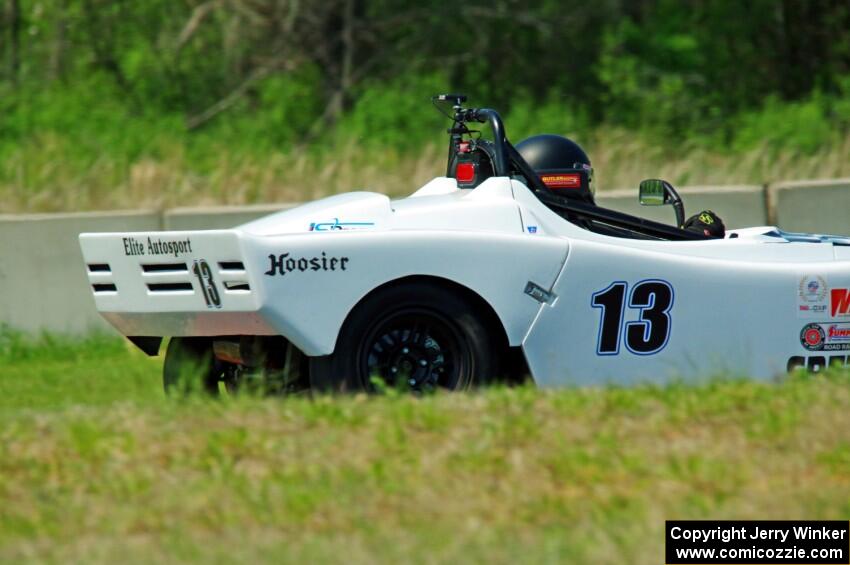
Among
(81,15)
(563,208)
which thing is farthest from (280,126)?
(563,208)

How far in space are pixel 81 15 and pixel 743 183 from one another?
36.2 feet

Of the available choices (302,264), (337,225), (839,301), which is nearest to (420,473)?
(302,264)

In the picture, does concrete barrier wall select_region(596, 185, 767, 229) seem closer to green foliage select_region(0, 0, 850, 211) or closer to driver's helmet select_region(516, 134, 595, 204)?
driver's helmet select_region(516, 134, 595, 204)

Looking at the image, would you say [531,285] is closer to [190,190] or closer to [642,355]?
[642,355]

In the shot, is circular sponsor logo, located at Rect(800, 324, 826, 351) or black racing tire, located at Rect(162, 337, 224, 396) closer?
circular sponsor logo, located at Rect(800, 324, 826, 351)

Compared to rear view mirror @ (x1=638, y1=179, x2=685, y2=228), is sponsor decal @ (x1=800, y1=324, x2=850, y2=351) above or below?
below

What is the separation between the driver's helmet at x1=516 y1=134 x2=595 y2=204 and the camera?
759cm

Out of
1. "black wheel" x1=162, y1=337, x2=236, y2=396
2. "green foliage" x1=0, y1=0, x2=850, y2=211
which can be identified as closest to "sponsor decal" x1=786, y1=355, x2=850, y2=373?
"black wheel" x1=162, y1=337, x2=236, y2=396

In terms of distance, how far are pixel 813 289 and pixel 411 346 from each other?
2.11 m

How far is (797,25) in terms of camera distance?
23.0 metres

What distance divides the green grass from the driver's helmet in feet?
6.12

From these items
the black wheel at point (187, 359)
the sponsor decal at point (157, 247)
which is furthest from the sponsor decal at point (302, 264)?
the black wheel at point (187, 359)

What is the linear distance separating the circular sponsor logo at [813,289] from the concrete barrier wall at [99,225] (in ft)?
11.4

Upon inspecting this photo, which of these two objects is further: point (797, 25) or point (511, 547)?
point (797, 25)
